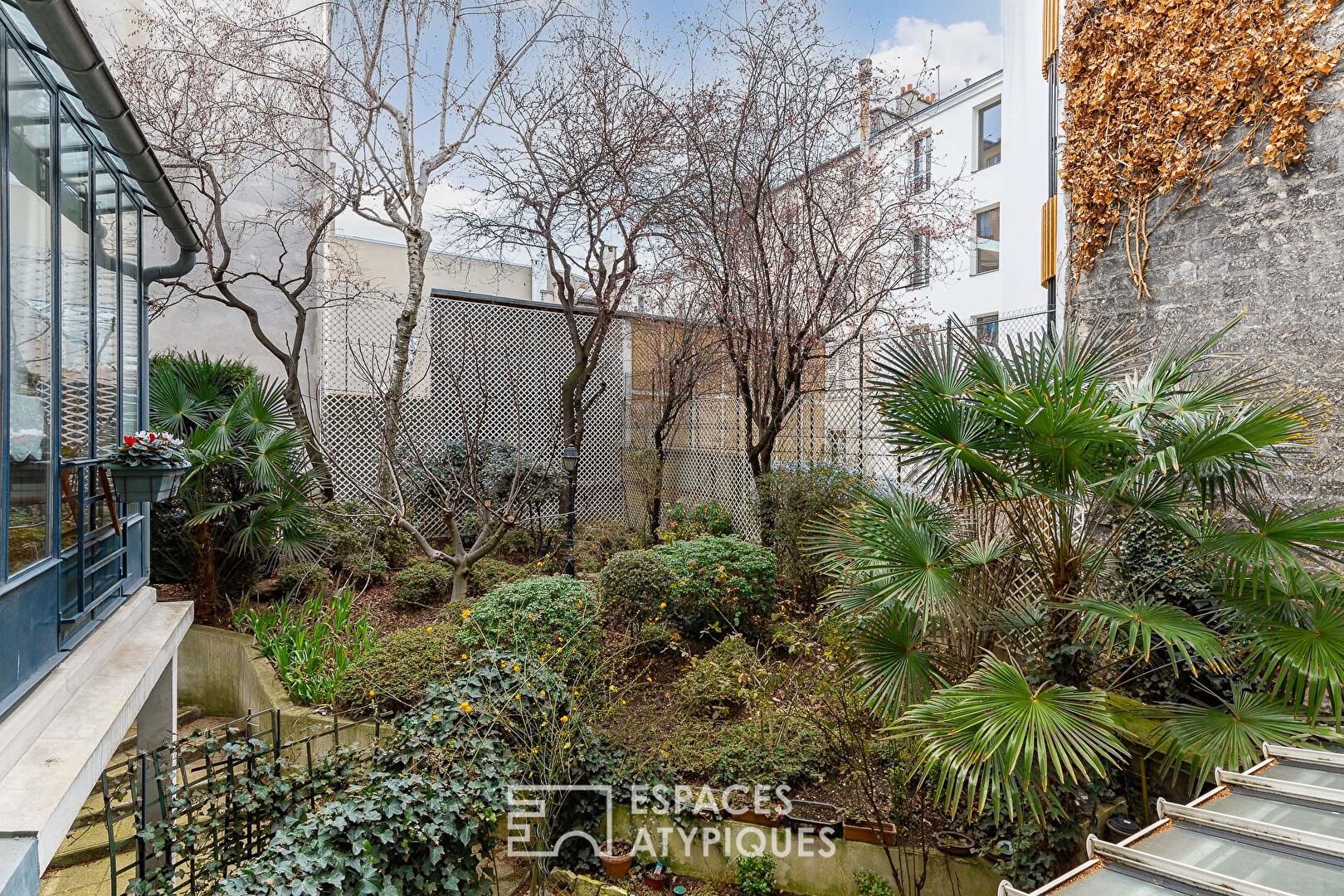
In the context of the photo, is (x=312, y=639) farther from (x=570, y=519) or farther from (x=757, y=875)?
(x=757, y=875)

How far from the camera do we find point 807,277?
24.8 feet

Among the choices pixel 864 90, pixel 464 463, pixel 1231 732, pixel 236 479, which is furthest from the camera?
pixel 464 463

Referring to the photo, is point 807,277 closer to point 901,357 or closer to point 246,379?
point 901,357

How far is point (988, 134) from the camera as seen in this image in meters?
15.2

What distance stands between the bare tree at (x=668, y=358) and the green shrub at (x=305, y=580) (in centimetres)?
373

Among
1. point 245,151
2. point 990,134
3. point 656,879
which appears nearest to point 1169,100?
point 656,879

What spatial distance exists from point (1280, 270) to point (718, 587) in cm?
437

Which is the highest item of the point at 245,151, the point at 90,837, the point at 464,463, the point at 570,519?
the point at 245,151

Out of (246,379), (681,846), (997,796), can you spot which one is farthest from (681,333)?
(997,796)

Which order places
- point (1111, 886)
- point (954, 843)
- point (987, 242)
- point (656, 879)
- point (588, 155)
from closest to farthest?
point (1111, 886) < point (954, 843) < point (656, 879) < point (588, 155) < point (987, 242)

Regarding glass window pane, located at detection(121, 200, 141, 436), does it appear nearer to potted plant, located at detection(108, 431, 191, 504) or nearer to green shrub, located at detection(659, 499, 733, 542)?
potted plant, located at detection(108, 431, 191, 504)

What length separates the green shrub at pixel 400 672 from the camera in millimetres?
5133

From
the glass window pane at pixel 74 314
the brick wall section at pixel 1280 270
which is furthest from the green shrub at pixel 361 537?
the brick wall section at pixel 1280 270

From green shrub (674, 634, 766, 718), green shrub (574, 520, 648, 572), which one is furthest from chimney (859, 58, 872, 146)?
green shrub (674, 634, 766, 718)
